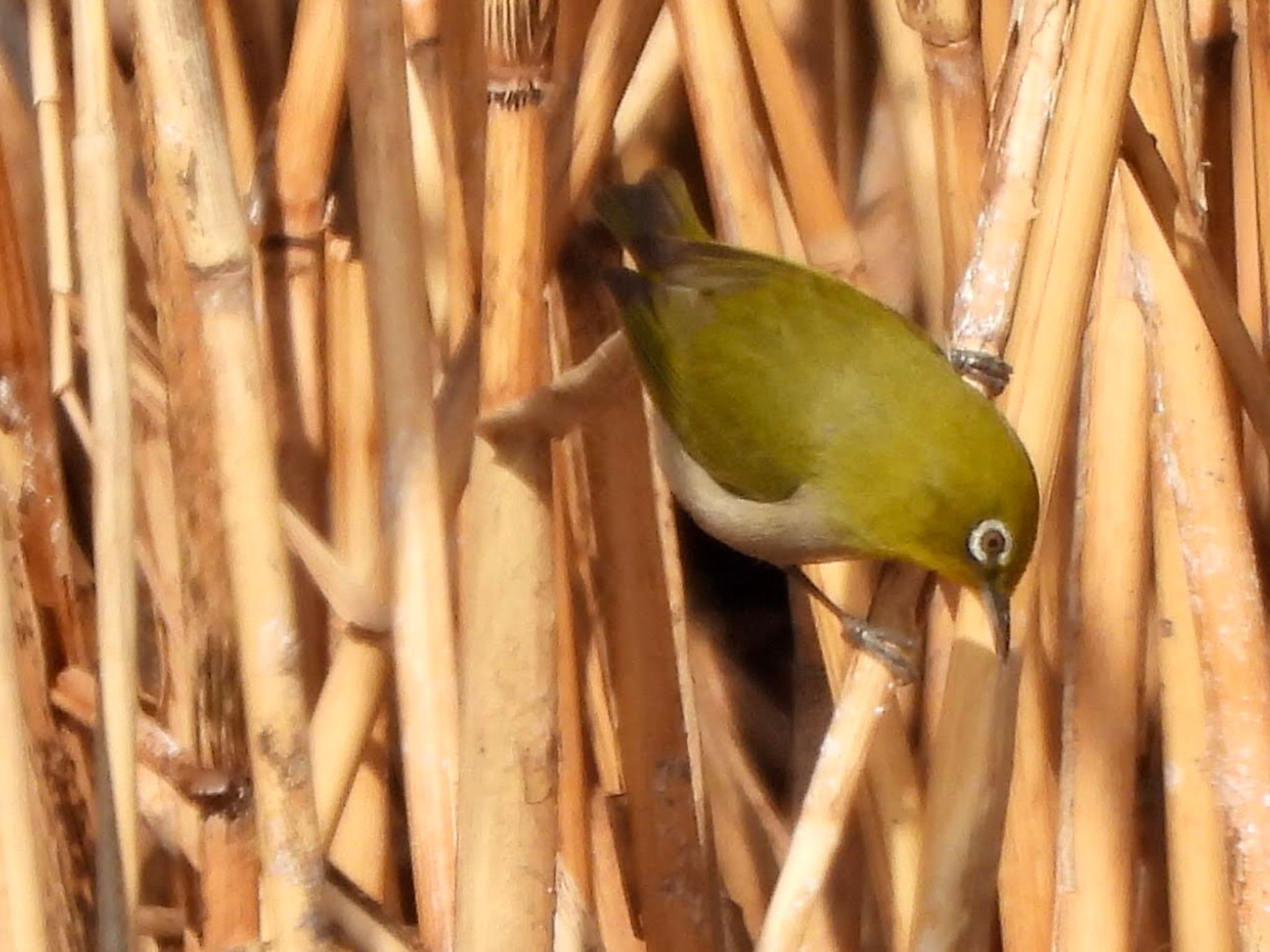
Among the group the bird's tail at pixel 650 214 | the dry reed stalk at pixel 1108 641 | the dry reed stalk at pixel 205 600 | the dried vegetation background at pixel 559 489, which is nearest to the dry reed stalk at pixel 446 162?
the dried vegetation background at pixel 559 489

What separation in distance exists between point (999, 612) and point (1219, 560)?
0.20 m

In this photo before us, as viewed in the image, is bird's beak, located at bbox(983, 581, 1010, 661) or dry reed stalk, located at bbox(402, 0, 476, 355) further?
dry reed stalk, located at bbox(402, 0, 476, 355)

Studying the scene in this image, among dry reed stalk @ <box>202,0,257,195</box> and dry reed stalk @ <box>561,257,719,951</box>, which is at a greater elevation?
dry reed stalk @ <box>202,0,257,195</box>

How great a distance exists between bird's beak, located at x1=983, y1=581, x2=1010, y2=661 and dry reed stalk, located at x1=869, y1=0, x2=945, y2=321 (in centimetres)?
33

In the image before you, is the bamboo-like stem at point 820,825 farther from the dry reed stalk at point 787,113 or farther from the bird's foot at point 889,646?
the dry reed stalk at point 787,113

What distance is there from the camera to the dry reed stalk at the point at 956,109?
0.87m

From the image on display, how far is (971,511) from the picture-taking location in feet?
Result: 2.83

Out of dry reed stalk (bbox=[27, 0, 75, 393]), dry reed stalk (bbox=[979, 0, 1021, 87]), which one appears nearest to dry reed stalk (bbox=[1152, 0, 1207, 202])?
dry reed stalk (bbox=[979, 0, 1021, 87])

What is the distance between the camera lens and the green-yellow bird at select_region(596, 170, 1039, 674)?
86cm

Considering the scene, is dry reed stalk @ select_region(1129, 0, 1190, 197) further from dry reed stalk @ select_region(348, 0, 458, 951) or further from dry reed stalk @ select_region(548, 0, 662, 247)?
dry reed stalk @ select_region(348, 0, 458, 951)

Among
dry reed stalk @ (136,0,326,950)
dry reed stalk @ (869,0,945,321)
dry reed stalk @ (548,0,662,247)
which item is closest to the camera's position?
dry reed stalk @ (136,0,326,950)

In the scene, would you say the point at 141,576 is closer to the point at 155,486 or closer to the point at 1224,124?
the point at 155,486

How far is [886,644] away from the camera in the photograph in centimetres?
82

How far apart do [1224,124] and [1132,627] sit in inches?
19.9
